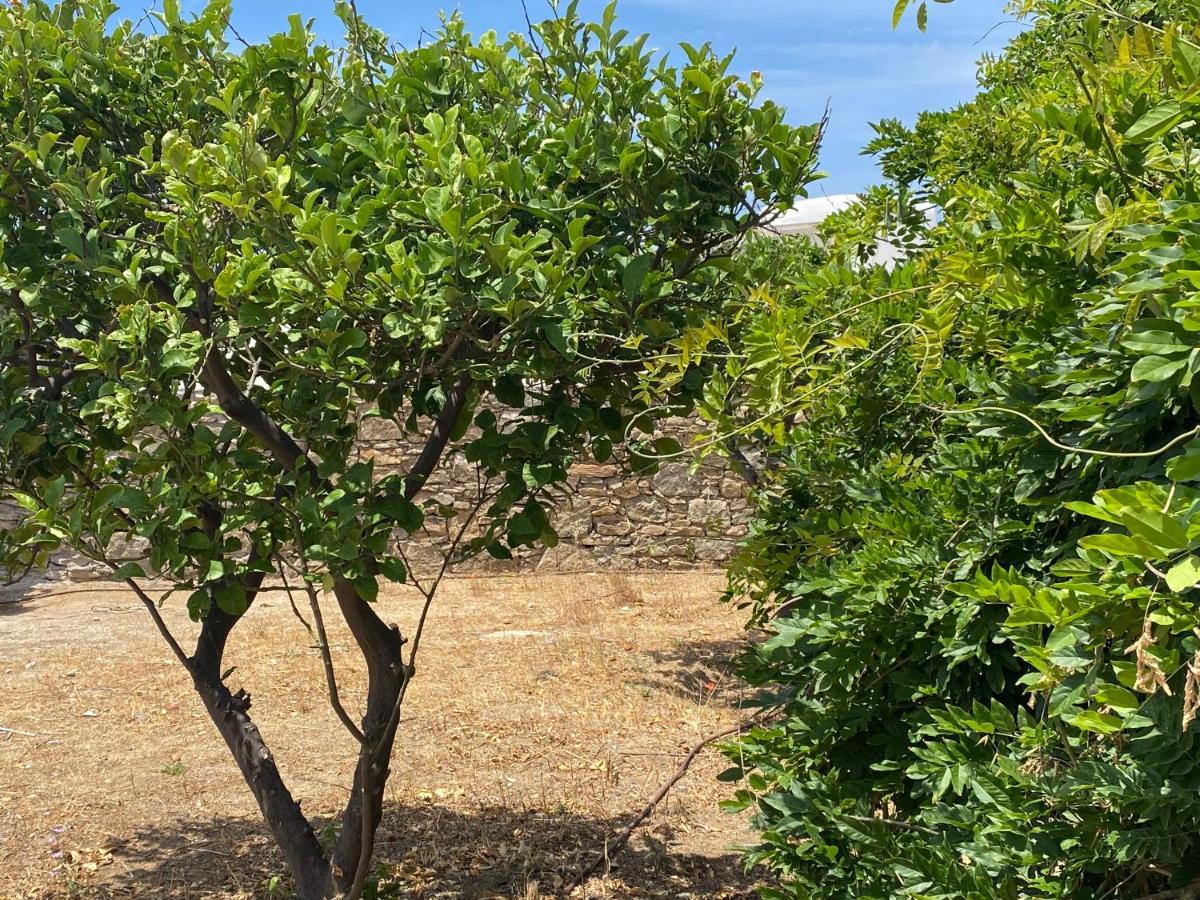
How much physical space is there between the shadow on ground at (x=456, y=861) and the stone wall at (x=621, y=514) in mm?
5061

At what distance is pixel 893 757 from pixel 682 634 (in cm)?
545

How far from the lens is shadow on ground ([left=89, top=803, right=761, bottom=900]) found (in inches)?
143

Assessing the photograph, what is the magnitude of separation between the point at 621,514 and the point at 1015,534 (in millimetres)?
7926

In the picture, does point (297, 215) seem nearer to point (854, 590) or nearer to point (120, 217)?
point (120, 217)

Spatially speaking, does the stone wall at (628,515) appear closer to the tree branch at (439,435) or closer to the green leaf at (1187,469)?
the tree branch at (439,435)

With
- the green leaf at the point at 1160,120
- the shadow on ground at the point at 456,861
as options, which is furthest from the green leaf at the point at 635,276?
the shadow on ground at the point at 456,861

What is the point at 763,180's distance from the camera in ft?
8.71

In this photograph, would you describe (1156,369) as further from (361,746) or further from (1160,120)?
(361,746)

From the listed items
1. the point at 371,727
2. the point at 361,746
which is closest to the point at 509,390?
the point at 371,727

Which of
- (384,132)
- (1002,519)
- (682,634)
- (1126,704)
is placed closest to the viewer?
(1126,704)

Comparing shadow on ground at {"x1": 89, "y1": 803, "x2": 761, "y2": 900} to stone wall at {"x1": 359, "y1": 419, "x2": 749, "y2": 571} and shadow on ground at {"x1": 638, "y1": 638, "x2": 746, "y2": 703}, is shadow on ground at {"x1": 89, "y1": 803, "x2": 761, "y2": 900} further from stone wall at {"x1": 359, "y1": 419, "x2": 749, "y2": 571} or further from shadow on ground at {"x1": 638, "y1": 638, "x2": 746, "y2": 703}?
stone wall at {"x1": 359, "y1": 419, "x2": 749, "y2": 571}

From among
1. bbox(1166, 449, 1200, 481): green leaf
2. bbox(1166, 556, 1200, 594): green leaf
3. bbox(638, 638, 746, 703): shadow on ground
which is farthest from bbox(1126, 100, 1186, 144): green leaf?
bbox(638, 638, 746, 703): shadow on ground

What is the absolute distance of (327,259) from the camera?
209 cm

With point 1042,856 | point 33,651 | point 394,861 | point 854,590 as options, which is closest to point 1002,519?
point 854,590
